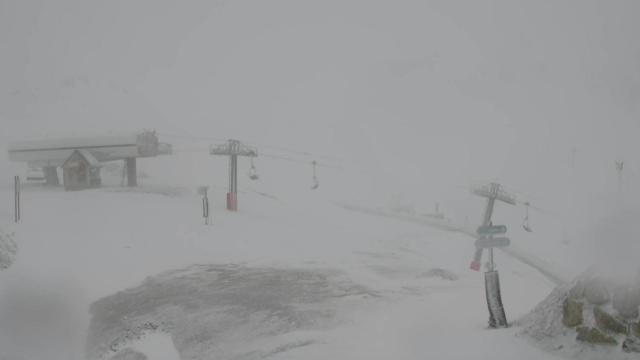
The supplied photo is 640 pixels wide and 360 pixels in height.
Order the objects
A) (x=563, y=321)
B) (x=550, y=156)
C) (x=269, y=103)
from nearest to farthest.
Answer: (x=563, y=321) < (x=550, y=156) < (x=269, y=103)

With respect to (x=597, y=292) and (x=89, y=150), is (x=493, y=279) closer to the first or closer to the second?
(x=597, y=292)

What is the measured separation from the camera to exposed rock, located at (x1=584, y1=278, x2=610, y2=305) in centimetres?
1034

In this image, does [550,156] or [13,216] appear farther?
[550,156]

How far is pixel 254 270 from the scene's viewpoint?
2228 cm

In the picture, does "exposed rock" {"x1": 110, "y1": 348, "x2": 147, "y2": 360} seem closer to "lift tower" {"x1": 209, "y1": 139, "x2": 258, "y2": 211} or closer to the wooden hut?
"lift tower" {"x1": 209, "y1": 139, "x2": 258, "y2": 211}

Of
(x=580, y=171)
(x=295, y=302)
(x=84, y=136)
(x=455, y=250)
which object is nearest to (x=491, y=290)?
(x=295, y=302)

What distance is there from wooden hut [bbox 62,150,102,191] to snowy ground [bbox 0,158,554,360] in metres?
0.98

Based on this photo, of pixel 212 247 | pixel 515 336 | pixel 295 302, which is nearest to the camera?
pixel 515 336

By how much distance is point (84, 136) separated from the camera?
125 ft

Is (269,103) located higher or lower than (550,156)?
higher

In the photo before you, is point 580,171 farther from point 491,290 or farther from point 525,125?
point 491,290

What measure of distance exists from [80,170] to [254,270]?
19.3m

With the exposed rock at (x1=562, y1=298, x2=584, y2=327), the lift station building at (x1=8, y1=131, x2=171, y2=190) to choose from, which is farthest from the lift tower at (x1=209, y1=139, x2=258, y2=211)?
the exposed rock at (x1=562, y1=298, x2=584, y2=327)

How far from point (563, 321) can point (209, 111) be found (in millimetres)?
77063
